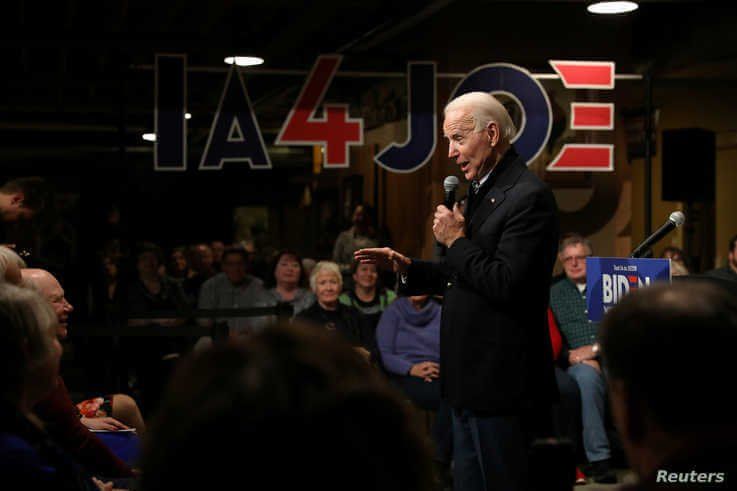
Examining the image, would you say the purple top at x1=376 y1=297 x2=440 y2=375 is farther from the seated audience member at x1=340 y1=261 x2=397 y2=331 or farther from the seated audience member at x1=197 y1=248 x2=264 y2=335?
the seated audience member at x1=197 y1=248 x2=264 y2=335

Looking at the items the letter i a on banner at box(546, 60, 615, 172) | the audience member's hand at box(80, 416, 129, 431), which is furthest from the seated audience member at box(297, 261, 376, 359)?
the audience member's hand at box(80, 416, 129, 431)

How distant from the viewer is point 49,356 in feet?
5.08

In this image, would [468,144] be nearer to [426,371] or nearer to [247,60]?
[426,371]

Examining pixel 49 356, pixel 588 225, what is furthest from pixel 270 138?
pixel 49 356

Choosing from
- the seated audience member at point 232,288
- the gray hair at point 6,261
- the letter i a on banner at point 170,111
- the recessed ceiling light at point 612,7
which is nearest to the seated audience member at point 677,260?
the recessed ceiling light at point 612,7

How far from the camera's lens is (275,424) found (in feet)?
2.21

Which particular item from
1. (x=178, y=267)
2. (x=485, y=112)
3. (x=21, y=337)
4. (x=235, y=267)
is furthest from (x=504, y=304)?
(x=178, y=267)

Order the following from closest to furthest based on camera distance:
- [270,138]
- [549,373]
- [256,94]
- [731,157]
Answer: [549,373] → [731,157] → [256,94] → [270,138]

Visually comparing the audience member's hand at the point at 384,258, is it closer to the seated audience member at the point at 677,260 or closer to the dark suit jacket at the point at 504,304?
the dark suit jacket at the point at 504,304

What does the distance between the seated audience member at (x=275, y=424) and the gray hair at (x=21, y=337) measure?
0.79m

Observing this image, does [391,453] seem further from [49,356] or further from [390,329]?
[390,329]

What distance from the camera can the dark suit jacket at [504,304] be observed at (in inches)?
93.0

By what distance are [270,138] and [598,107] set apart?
811cm

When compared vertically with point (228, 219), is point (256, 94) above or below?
above
